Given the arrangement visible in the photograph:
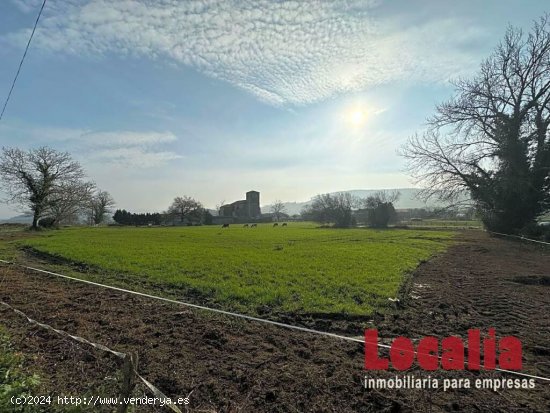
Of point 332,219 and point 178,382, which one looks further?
point 332,219

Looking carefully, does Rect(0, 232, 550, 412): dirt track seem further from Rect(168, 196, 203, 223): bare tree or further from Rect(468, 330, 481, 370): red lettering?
Rect(168, 196, 203, 223): bare tree

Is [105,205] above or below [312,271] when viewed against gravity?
above

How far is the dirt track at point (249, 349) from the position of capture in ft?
11.6

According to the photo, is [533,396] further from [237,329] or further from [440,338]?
[237,329]

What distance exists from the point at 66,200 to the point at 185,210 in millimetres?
47413

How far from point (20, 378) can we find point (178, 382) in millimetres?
1782

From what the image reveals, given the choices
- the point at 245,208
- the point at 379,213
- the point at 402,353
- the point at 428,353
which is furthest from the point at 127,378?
the point at 245,208

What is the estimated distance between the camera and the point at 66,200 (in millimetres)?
45094

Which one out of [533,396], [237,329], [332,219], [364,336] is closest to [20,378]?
[237,329]

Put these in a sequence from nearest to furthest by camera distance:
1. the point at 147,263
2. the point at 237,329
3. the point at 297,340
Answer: the point at 297,340 < the point at 237,329 < the point at 147,263

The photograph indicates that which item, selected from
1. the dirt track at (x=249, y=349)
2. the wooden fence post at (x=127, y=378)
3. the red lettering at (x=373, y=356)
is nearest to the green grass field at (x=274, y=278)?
the dirt track at (x=249, y=349)

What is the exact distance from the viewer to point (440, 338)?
5.40 meters

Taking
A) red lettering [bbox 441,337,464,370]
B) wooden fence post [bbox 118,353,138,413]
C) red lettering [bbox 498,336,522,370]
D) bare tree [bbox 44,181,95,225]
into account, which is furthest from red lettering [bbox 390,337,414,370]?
bare tree [bbox 44,181,95,225]

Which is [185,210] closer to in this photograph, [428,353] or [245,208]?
[245,208]
